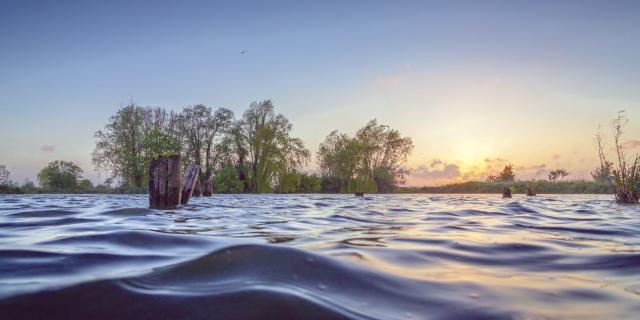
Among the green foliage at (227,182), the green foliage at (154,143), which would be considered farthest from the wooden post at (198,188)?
the green foliage at (227,182)

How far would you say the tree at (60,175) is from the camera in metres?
59.8

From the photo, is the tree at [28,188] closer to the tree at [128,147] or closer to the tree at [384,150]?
the tree at [128,147]

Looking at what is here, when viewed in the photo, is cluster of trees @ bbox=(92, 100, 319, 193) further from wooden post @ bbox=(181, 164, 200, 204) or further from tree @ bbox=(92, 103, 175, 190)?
wooden post @ bbox=(181, 164, 200, 204)

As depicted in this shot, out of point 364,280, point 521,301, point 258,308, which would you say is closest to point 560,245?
point 521,301

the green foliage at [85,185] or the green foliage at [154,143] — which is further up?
the green foliage at [154,143]

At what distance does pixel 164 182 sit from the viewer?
957 centimetres

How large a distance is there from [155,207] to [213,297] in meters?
8.23

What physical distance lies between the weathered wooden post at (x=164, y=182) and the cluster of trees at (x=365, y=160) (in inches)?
2045

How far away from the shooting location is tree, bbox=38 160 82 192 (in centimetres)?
5978

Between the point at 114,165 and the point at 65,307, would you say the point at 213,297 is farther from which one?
the point at 114,165

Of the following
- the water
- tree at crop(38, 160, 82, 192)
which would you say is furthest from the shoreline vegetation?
the water

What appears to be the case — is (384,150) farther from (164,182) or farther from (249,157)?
(164,182)

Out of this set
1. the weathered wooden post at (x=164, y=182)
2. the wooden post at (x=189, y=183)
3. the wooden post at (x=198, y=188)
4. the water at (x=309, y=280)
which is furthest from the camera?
the wooden post at (x=198, y=188)

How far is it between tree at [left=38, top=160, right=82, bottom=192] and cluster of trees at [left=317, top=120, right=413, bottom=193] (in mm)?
36765
